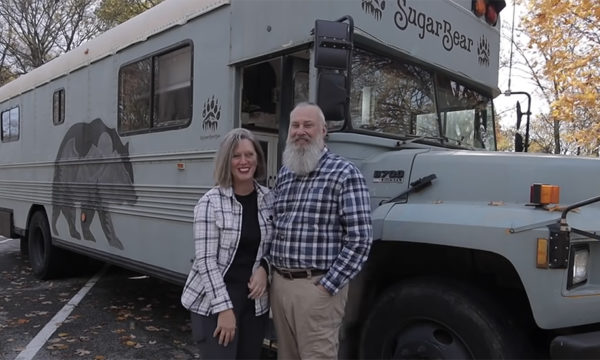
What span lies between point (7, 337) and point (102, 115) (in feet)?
7.66

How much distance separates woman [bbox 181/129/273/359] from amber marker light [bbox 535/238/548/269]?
4.17 ft

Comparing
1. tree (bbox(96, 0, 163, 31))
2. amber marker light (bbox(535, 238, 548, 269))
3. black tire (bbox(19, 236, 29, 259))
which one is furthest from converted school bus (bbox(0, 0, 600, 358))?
tree (bbox(96, 0, 163, 31))

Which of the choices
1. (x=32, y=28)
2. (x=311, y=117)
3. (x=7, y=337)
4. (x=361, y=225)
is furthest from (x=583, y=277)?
(x=32, y=28)

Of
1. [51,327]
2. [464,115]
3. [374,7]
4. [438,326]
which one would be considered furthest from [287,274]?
[51,327]

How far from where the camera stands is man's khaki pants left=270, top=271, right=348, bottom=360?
245 cm

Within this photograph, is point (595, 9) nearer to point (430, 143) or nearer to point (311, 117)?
point (430, 143)

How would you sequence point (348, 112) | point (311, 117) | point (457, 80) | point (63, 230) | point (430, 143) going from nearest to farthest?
point (311, 117) → point (348, 112) → point (430, 143) → point (457, 80) → point (63, 230)

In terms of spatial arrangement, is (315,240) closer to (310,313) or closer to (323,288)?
(323,288)

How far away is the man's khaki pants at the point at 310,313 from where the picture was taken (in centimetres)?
245

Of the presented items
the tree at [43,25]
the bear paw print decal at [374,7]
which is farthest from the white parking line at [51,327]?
the tree at [43,25]

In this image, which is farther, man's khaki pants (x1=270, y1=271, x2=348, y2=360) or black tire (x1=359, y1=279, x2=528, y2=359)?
black tire (x1=359, y1=279, x2=528, y2=359)

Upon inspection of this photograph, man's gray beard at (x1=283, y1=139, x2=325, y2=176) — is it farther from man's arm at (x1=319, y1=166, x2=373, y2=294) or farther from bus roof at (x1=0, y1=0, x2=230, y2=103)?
Answer: bus roof at (x1=0, y1=0, x2=230, y2=103)

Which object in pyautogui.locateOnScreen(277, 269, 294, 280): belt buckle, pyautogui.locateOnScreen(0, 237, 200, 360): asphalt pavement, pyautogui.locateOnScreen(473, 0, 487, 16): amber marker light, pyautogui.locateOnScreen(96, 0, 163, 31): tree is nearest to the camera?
pyautogui.locateOnScreen(277, 269, 294, 280): belt buckle

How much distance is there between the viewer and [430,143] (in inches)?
147
